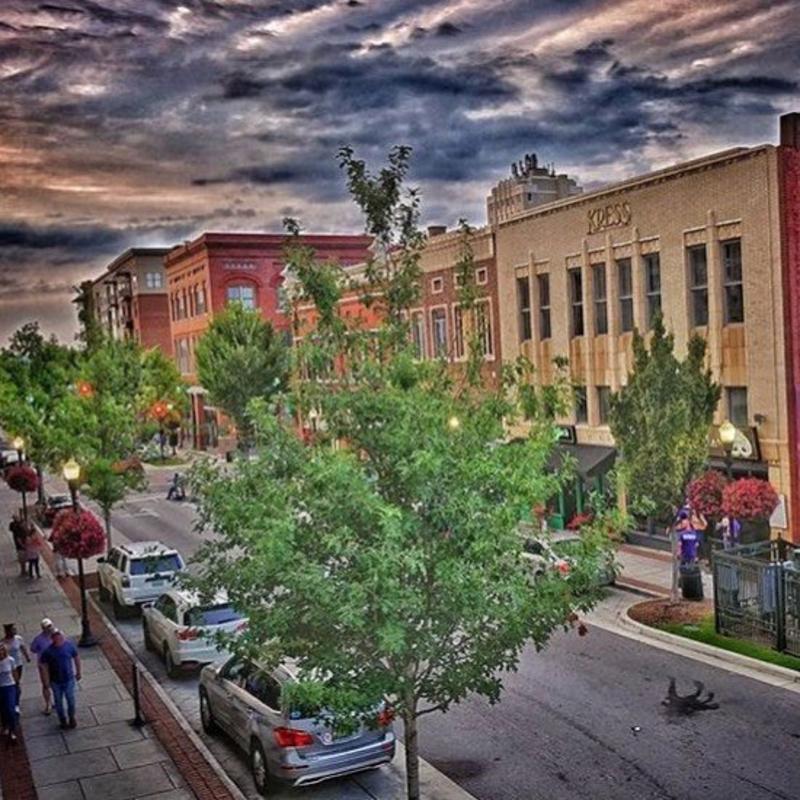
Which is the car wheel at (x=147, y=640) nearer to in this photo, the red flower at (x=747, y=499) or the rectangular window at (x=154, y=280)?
the red flower at (x=747, y=499)

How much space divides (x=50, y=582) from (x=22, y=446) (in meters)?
17.3

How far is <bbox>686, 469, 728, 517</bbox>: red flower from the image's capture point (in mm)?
22953

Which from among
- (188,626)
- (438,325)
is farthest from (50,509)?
(188,626)

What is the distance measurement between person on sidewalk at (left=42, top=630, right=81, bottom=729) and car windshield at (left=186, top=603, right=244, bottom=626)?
265 cm

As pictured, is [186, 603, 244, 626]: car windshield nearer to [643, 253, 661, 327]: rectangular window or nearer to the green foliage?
the green foliage

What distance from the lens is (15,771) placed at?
14555mm

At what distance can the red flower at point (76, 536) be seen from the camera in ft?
77.2

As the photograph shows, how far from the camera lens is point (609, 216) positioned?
102 ft

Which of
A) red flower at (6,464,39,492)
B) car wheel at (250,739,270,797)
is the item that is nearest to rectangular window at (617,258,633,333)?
car wheel at (250,739,270,797)

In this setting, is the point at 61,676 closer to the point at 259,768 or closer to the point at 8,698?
the point at 8,698

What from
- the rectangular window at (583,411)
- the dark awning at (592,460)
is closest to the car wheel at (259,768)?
the dark awning at (592,460)

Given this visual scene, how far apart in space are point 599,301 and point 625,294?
1.27 m

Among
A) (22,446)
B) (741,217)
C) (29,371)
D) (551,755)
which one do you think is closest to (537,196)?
(29,371)

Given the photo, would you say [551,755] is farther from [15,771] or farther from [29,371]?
[29,371]
